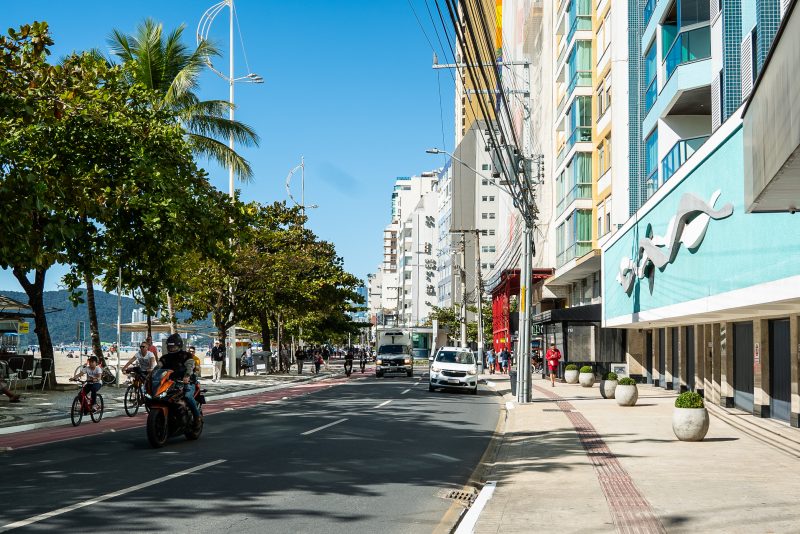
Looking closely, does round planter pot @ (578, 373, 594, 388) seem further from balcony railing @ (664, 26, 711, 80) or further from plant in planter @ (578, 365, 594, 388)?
balcony railing @ (664, 26, 711, 80)

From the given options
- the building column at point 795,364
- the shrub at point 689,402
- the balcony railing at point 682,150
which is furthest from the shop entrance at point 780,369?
the balcony railing at point 682,150

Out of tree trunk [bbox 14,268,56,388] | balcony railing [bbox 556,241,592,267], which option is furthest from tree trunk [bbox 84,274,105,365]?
balcony railing [bbox 556,241,592,267]

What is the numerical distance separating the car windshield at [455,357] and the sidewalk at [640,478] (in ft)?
45.0

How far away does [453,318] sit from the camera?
10038 cm

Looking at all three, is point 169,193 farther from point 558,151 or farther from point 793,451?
point 558,151

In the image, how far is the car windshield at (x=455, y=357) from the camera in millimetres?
35156

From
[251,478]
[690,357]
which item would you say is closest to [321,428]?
[251,478]

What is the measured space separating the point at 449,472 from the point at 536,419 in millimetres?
9227

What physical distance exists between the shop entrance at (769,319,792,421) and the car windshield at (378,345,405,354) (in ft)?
105

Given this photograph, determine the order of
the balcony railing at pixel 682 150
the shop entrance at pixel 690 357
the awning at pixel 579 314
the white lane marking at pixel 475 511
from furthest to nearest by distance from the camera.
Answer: the awning at pixel 579 314, the shop entrance at pixel 690 357, the balcony railing at pixel 682 150, the white lane marking at pixel 475 511

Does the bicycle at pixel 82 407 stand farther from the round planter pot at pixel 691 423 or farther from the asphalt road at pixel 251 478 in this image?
the round planter pot at pixel 691 423

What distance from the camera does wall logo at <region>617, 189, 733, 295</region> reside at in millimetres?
20656

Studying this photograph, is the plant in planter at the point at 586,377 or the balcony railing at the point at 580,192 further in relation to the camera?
the balcony railing at the point at 580,192

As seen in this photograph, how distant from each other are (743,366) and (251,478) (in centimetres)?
1695
